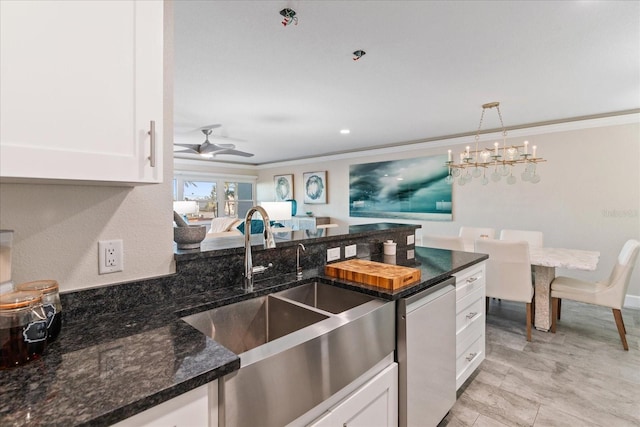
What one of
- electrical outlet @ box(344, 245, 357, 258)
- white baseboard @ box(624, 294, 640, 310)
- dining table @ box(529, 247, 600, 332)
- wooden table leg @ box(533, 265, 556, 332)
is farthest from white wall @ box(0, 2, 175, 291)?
white baseboard @ box(624, 294, 640, 310)

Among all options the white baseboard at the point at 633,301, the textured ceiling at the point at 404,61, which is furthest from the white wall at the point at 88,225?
the white baseboard at the point at 633,301

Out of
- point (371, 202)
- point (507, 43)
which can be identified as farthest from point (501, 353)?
point (371, 202)

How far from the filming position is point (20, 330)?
2.50 feet

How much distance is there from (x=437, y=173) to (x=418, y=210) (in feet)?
2.37

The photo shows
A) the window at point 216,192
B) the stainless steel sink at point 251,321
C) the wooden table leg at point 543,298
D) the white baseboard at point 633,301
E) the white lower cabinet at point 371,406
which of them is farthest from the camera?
the window at point 216,192

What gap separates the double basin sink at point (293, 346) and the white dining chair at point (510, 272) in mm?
2141

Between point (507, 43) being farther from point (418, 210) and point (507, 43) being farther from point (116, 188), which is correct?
point (418, 210)

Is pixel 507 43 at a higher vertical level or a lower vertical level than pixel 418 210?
higher

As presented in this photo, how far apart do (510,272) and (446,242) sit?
0.65 metres

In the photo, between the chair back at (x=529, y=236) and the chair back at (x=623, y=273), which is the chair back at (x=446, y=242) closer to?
the chair back at (x=529, y=236)

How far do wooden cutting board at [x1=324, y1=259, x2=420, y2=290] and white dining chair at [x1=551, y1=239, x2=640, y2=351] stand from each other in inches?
→ 91.3

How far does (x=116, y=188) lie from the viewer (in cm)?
116

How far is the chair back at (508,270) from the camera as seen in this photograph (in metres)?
2.88

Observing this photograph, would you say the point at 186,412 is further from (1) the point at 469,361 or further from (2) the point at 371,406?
(1) the point at 469,361
